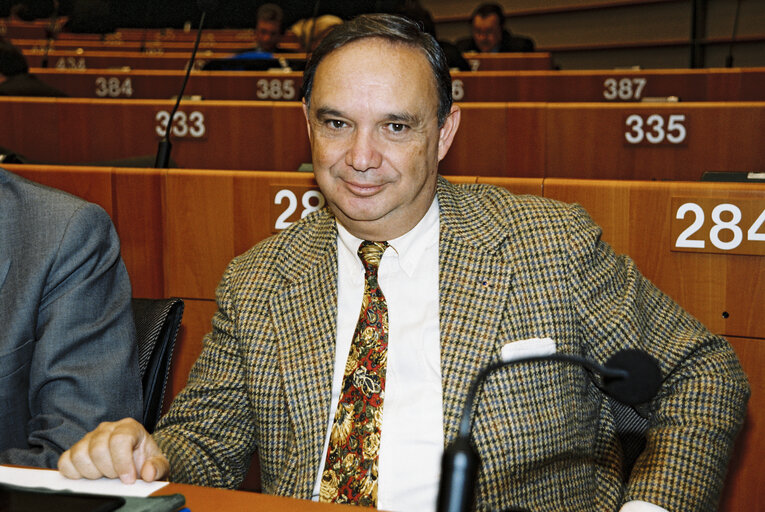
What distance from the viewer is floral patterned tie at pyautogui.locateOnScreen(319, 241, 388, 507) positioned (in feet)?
4.48

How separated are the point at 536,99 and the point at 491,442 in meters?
3.91

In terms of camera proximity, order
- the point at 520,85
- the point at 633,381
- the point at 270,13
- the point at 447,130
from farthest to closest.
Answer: the point at 270,13, the point at 520,85, the point at 447,130, the point at 633,381

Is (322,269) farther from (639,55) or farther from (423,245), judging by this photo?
(639,55)

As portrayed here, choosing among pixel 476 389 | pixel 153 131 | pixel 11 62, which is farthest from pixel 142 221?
pixel 11 62

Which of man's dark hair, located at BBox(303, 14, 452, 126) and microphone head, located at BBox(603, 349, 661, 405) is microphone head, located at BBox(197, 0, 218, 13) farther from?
microphone head, located at BBox(603, 349, 661, 405)

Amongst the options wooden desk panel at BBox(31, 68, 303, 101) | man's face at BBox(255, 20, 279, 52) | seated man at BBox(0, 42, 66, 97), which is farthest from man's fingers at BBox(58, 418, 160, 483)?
man's face at BBox(255, 20, 279, 52)

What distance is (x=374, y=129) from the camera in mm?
1427

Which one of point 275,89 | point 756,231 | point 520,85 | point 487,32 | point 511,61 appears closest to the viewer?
point 756,231

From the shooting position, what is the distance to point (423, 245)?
1511 mm

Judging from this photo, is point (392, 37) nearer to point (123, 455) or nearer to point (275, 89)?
point (123, 455)

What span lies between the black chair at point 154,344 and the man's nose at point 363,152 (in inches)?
17.6

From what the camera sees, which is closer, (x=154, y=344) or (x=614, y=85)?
(x=154, y=344)

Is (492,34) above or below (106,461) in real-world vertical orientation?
above

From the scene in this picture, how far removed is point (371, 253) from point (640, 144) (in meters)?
2.17
